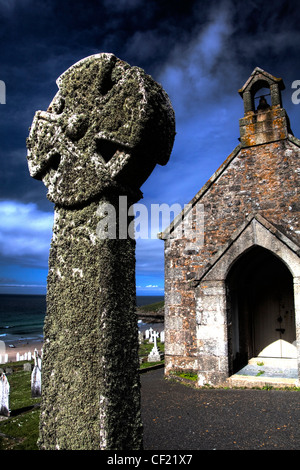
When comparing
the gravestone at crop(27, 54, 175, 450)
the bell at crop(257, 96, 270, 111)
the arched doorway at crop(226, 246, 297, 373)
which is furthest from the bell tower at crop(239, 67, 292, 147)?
the gravestone at crop(27, 54, 175, 450)

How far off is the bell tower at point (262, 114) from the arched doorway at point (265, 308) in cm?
336

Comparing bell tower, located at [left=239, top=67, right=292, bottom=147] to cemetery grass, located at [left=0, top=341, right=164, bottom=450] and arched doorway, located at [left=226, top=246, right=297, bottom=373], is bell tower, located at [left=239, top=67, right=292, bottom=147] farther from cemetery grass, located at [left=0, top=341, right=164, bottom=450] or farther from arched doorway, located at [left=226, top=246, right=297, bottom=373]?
cemetery grass, located at [left=0, top=341, right=164, bottom=450]

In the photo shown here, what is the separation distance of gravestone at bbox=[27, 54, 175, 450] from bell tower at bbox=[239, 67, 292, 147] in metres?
8.29

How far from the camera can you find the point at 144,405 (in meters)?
7.17

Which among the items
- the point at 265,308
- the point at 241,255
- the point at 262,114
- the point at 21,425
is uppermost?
the point at 262,114

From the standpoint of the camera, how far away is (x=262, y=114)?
9.91 meters

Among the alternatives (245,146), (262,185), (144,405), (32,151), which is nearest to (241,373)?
(144,405)

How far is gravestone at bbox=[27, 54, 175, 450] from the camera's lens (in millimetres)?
1955

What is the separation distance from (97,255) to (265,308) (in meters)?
10.2

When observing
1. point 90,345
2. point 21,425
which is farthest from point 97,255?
point 21,425

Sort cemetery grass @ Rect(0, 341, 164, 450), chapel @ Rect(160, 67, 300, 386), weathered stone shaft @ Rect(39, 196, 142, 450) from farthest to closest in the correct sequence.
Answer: chapel @ Rect(160, 67, 300, 386) < cemetery grass @ Rect(0, 341, 164, 450) < weathered stone shaft @ Rect(39, 196, 142, 450)

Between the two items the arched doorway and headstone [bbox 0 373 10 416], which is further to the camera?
the arched doorway

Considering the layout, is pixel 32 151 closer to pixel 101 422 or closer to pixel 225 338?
pixel 101 422

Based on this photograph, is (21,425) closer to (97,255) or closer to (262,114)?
(97,255)
